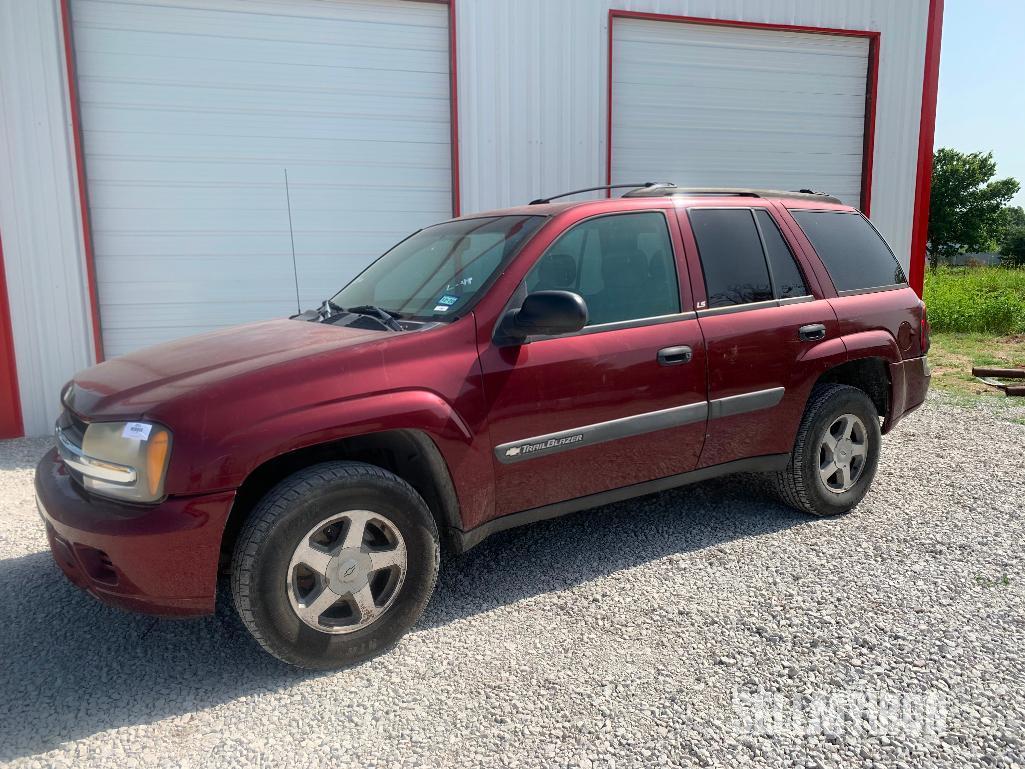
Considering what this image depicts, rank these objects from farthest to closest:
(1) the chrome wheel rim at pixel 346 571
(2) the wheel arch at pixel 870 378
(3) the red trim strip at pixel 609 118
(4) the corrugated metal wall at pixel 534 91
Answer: (3) the red trim strip at pixel 609 118 → (4) the corrugated metal wall at pixel 534 91 → (2) the wheel arch at pixel 870 378 → (1) the chrome wheel rim at pixel 346 571

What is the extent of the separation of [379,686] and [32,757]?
1.09m

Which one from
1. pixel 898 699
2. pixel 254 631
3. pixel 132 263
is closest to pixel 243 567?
pixel 254 631

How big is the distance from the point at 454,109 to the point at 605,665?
601 cm

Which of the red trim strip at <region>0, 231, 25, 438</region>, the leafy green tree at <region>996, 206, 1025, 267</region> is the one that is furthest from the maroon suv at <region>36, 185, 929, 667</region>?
the leafy green tree at <region>996, 206, 1025, 267</region>

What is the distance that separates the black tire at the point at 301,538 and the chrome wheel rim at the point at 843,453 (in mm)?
2390

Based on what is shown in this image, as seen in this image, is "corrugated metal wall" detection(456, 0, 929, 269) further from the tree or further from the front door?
the tree

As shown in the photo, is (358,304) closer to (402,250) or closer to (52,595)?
(402,250)

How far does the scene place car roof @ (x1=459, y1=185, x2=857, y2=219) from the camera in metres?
3.59

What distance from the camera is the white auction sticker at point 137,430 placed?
2.52m

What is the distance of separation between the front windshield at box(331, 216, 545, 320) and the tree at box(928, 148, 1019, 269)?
67719mm

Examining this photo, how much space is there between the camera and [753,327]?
12.4ft

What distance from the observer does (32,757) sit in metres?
2.35

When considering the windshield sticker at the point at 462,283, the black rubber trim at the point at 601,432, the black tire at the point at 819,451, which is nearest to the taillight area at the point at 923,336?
the black tire at the point at 819,451

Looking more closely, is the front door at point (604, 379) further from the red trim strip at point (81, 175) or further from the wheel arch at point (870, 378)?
the red trim strip at point (81, 175)
